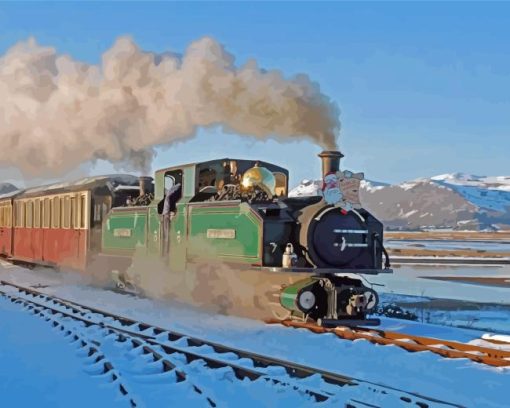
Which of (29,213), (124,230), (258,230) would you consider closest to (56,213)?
(29,213)

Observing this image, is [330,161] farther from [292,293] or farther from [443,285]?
[443,285]

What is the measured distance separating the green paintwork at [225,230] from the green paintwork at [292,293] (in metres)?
0.71

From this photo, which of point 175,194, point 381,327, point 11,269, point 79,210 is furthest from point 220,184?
point 11,269

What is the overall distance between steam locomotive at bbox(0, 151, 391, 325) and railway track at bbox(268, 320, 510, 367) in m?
0.30

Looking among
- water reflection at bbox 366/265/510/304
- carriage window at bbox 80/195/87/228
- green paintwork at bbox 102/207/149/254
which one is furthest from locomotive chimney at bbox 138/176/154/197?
water reflection at bbox 366/265/510/304

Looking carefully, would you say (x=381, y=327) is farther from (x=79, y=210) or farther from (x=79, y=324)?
(x=79, y=210)

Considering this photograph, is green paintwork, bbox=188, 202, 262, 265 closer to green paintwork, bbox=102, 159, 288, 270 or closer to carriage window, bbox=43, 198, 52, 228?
green paintwork, bbox=102, 159, 288, 270

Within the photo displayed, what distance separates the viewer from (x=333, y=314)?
10.9 m

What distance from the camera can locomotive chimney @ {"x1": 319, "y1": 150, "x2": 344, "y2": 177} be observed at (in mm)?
11094

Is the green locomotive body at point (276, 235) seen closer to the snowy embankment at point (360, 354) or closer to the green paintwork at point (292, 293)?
the green paintwork at point (292, 293)

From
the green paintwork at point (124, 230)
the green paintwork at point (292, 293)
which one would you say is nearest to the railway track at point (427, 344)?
the green paintwork at point (292, 293)

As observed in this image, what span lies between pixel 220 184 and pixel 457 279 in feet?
53.1

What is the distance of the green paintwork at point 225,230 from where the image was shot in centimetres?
1155

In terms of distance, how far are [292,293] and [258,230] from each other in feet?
3.98
